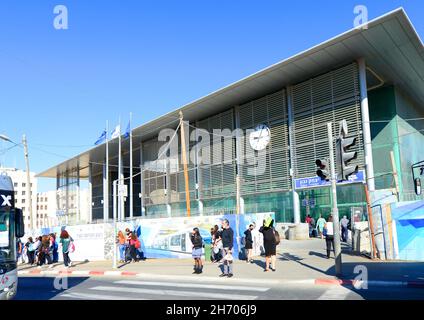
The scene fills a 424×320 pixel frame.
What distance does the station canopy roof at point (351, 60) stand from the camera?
2270 cm

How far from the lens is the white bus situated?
8.27 m

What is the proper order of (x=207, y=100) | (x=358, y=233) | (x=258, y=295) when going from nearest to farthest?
(x=258, y=295) → (x=358, y=233) → (x=207, y=100)

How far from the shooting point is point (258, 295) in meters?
10.0

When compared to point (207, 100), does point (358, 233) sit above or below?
below

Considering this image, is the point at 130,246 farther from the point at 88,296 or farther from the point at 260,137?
the point at 260,137

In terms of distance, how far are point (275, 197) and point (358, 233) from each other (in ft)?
43.7

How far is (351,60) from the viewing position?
2642 centimetres

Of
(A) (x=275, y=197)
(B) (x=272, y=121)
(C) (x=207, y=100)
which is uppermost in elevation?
(C) (x=207, y=100)

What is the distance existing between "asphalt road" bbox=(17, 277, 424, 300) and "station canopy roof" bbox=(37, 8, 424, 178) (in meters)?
15.7

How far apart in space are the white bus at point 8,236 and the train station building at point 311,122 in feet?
50.4

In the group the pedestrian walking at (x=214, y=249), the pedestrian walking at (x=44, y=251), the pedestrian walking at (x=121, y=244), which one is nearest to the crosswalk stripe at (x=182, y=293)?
the pedestrian walking at (x=214, y=249)
